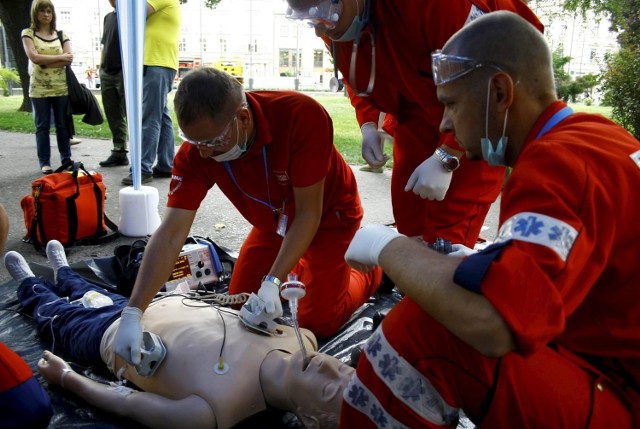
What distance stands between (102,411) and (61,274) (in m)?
1.13

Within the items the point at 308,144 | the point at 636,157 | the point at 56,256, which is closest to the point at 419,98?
the point at 308,144

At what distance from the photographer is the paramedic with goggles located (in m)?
1.70

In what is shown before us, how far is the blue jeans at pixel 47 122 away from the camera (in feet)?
17.4

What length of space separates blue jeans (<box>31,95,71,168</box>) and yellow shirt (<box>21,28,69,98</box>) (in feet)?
0.22

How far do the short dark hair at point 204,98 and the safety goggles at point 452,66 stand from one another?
2.96ft

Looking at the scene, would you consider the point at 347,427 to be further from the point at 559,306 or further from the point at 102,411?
the point at 102,411

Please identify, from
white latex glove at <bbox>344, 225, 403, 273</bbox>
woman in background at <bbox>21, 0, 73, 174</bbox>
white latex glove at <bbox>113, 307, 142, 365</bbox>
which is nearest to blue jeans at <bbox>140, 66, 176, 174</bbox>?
woman in background at <bbox>21, 0, 73, 174</bbox>

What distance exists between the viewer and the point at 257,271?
8.98 feet

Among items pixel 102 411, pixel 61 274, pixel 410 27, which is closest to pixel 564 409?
pixel 410 27

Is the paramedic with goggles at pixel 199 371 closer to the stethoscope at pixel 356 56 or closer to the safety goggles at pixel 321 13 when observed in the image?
the stethoscope at pixel 356 56

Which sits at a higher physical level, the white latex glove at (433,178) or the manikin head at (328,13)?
the manikin head at (328,13)

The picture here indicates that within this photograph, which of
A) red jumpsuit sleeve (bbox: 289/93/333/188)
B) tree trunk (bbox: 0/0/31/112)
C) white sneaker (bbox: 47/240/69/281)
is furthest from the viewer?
tree trunk (bbox: 0/0/31/112)

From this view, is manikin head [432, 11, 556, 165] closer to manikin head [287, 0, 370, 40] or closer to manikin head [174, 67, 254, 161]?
manikin head [287, 0, 370, 40]

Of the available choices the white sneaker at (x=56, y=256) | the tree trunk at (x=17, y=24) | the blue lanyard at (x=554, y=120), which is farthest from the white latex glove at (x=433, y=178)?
the tree trunk at (x=17, y=24)
